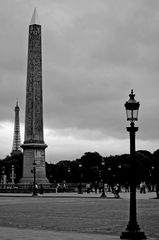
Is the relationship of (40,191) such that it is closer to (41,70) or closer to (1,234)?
(41,70)

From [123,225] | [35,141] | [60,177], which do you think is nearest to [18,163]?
[60,177]

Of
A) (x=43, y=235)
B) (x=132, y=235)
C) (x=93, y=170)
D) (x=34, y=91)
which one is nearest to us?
(x=132, y=235)

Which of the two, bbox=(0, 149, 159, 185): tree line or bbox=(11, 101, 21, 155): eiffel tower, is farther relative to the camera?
bbox=(11, 101, 21, 155): eiffel tower

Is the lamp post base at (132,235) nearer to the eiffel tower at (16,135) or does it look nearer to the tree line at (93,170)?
the tree line at (93,170)

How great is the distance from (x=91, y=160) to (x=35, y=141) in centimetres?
9586

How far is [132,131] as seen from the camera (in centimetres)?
1541

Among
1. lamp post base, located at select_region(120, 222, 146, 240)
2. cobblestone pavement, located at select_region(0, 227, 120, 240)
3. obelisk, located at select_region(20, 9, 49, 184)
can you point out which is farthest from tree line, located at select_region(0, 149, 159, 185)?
lamp post base, located at select_region(120, 222, 146, 240)

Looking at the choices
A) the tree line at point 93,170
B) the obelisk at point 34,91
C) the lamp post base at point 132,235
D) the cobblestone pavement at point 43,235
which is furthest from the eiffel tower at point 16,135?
the lamp post base at point 132,235

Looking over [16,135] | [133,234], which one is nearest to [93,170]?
[16,135]

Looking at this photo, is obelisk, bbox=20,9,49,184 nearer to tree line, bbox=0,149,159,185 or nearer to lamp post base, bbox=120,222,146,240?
lamp post base, bbox=120,222,146,240

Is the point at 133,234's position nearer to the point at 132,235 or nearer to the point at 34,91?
the point at 132,235

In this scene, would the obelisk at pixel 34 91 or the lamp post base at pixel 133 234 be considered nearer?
the lamp post base at pixel 133 234

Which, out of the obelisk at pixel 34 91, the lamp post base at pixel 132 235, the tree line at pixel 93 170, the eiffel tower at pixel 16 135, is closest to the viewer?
the lamp post base at pixel 132 235

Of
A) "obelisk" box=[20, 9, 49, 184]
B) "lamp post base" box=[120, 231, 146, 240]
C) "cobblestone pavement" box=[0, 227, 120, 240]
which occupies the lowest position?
"cobblestone pavement" box=[0, 227, 120, 240]
